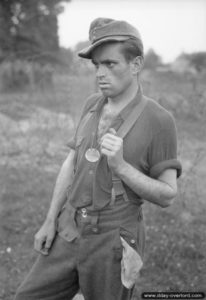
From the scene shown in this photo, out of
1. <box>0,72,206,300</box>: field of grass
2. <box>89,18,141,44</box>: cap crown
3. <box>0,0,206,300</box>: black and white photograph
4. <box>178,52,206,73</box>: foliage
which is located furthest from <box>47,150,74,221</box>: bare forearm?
<box>178,52,206,73</box>: foliage

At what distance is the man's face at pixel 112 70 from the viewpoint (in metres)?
1.82

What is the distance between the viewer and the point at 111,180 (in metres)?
1.86

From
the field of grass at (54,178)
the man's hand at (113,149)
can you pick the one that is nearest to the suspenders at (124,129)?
the man's hand at (113,149)

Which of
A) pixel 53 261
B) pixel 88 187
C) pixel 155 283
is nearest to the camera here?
pixel 88 187

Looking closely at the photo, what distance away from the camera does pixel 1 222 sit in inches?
172

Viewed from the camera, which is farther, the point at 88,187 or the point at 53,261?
the point at 53,261

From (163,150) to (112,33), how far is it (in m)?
0.63

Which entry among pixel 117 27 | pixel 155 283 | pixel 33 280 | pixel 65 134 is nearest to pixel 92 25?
pixel 117 27

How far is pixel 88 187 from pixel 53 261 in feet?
1.65

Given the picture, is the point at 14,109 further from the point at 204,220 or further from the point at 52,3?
the point at 52,3

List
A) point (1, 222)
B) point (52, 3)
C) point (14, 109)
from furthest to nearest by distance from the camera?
point (52, 3) → point (14, 109) → point (1, 222)

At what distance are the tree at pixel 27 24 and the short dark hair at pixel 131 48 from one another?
23279 mm

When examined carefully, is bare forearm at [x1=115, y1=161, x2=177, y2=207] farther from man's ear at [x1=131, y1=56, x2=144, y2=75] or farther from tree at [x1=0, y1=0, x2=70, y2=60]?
tree at [x1=0, y1=0, x2=70, y2=60]

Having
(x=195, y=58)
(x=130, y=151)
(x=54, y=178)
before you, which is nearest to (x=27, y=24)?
(x=195, y=58)
